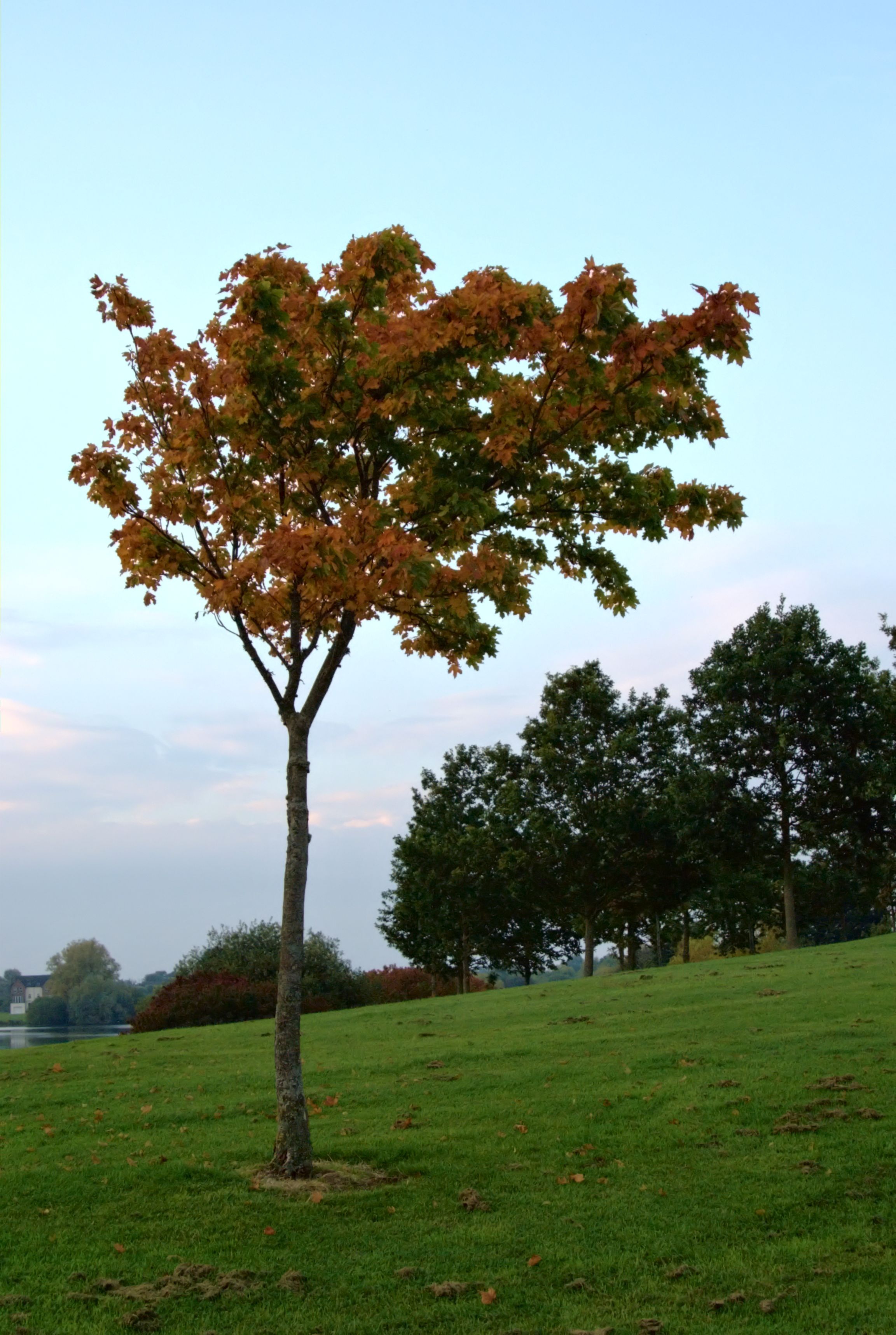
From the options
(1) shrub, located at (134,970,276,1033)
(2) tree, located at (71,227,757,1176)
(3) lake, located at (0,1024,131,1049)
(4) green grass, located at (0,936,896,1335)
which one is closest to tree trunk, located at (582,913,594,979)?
(1) shrub, located at (134,970,276,1033)

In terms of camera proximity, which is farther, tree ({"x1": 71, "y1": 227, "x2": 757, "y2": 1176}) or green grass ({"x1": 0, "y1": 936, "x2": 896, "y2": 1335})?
tree ({"x1": 71, "y1": 227, "x2": 757, "y2": 1176})

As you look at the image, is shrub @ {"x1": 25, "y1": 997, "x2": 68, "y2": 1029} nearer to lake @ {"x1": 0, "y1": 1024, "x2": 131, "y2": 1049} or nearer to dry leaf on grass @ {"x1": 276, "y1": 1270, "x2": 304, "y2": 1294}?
lake @ {"x1": 0, "y1": 1024, "x2": 131, "y2": 1049}

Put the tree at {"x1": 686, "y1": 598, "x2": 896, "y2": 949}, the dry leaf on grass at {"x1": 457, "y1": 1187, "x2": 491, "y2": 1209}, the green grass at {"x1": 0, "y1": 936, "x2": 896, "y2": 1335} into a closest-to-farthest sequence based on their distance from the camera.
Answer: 1. the green grass at {"x1": 0, "y1": 936, "x2": 896, "y2": 1335}
2. the dry leaf on grass at {"x1": 457, "y1": 1187, "x2": 491, "y2": 1209}
3. the tree at {"x1": 686, "y1": 598, "x2": 896, "y2": 949}

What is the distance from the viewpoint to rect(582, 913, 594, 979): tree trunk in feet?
154

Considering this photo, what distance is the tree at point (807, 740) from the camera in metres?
41.3

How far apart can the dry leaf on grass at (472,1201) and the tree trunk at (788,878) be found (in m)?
34.3

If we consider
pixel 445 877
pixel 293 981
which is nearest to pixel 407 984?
pixel 445 877

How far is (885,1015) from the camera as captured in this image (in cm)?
1812

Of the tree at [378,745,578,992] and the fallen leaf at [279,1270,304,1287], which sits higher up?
the tree at [378,745,578,992]

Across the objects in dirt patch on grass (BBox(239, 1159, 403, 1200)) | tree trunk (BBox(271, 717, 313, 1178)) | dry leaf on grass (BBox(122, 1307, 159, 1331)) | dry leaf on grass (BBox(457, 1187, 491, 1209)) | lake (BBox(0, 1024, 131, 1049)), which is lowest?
lake (BBox(0, 1024, 131, 1049))

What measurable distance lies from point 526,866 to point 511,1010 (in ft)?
71.2

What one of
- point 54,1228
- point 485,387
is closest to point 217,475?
point 485,387

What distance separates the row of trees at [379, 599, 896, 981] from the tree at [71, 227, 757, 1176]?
3158cm

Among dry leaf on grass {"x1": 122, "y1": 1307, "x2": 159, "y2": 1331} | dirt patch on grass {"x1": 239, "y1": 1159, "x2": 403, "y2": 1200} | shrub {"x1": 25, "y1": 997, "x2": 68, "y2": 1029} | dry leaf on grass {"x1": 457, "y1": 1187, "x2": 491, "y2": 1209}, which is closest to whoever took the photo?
dry leaf on grass {"x1": 122, "y1": 1307, "x2": 159, "y2": 1331}
